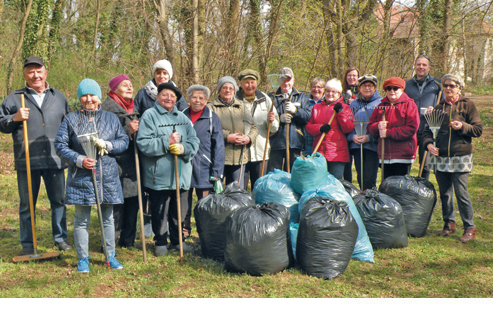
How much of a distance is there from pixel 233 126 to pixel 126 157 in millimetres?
1218

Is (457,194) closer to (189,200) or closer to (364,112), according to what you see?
(364,112)

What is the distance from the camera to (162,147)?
13.2ft

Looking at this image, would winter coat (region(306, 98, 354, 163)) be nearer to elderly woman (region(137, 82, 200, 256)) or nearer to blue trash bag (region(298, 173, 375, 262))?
blue trash bag (region(298, 173, 375, 262))

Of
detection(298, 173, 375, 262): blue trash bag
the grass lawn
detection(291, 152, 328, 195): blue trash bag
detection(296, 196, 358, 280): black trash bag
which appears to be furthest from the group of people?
detection(296, 196, 358, 280): black trash bag

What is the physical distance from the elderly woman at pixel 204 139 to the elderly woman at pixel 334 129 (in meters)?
1.23

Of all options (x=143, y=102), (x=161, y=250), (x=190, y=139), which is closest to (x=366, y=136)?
(x=190, y=139)

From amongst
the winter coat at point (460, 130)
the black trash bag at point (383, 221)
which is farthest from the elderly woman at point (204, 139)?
the winter coat at point (460, 130)

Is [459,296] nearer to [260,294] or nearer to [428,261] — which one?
[428,261]

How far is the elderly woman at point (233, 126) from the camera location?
4781mm

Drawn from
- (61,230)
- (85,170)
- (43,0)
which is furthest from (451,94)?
(43,0)

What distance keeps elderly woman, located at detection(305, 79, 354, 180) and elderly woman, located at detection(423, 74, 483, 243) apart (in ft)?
3.01

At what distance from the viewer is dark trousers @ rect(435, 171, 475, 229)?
4.67 m

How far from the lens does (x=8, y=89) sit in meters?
14.6

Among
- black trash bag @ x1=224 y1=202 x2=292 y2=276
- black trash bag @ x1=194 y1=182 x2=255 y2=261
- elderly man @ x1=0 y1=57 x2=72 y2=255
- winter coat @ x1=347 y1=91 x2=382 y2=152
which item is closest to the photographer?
black trash bag @ x1=224 y1=202 x2=292 y2=276
